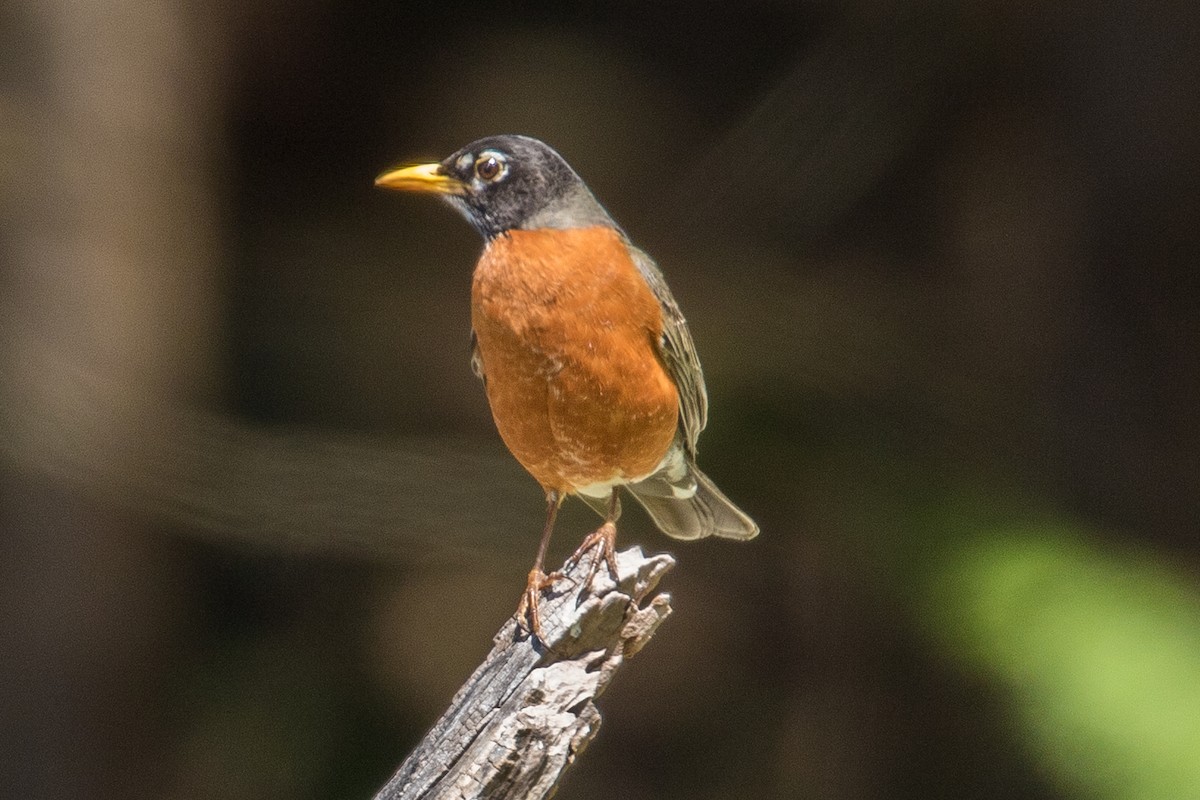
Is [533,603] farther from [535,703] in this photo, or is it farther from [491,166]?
[491,166]

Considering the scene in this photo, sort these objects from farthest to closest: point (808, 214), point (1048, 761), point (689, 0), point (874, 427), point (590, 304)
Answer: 1. point (689, 0)
2. point (808, 214)
3. point (874, 427)
4. point (1048, 761)
5. point (590, 304)

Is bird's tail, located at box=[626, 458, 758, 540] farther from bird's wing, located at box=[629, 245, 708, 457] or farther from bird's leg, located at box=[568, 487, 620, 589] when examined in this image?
bird's leg, located at box=[568, 487, 620, 589]

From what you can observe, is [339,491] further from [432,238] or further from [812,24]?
[812,24]

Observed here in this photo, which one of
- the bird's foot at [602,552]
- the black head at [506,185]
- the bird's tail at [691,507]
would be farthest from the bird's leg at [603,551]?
the black head at [506,185]

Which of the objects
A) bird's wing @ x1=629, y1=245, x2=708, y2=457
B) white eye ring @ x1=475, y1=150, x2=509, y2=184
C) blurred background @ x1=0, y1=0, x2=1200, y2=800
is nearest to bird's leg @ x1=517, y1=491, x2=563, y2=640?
bird's wing @ x1=629, y1=245, x2=708, y2=457

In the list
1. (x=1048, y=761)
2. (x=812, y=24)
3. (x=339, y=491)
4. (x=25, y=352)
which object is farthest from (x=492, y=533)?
(x=812, y=24)

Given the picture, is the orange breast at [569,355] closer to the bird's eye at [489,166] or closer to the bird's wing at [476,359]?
the bird's wing at [476,359]
